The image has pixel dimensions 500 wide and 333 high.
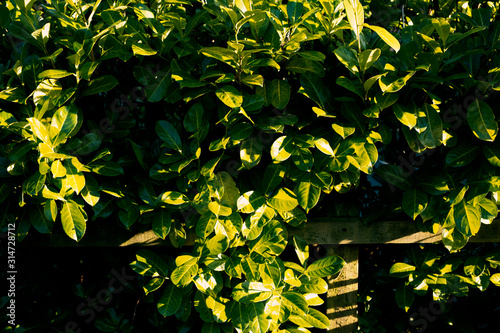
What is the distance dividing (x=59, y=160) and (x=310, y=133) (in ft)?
2.98

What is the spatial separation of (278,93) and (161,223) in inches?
25.8

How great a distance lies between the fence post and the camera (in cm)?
191

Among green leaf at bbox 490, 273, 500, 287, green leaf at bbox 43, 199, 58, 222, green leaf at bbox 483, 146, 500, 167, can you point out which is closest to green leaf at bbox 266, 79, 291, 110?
green leaf at bbox 483, 146, 500, 167

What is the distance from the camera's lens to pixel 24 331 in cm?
195

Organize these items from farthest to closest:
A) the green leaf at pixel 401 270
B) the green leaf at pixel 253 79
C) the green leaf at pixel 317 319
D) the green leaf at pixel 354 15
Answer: the green leaf at pixel 401 270
the green leaf at pixel 317 319
the green leaf at pixel 253 79
the green leaf at pixel 354 15

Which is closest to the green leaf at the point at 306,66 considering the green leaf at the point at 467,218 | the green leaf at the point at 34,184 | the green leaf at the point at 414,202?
the green leaf at the point at 414,202

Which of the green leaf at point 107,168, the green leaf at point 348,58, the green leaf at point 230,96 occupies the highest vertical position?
the green leaf at point 348,58

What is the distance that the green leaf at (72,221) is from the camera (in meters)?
1.54

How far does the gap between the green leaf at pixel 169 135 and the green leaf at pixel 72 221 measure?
404mm

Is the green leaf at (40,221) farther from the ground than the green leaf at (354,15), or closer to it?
closer to it

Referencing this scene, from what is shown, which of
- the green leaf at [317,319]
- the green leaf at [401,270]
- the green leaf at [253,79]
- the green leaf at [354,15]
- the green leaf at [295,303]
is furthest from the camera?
the green leaf at [401,270]

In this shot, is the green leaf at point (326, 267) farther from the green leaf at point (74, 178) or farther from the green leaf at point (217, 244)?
the green leaf at point (74, 178)

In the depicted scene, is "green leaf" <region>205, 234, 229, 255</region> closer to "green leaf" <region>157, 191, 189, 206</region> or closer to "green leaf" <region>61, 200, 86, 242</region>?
"green leaf" <region>157, 191, 189, 206</region>

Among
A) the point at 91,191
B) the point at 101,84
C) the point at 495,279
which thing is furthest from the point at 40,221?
the point at 495,279
